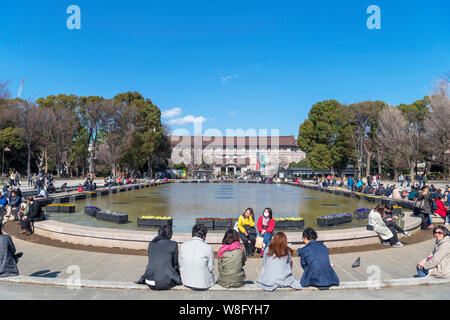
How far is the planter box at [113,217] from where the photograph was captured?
13969mm

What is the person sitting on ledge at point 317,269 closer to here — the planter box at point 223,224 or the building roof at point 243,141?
the planter box at point 223,224

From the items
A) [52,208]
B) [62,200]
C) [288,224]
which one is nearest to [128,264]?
[288,224]

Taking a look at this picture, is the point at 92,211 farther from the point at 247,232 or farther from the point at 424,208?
the point at 424,208

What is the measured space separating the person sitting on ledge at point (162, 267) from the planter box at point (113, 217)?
8.21 metres

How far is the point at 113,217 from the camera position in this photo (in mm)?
14180

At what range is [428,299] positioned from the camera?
223 inches

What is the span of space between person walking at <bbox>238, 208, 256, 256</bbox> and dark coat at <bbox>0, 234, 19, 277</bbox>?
220 inches

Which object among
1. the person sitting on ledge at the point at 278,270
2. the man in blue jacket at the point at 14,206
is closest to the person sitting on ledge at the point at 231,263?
the person sitting on ledge at the point at 278,270

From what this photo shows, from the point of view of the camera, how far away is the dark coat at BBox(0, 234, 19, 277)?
6559 mm

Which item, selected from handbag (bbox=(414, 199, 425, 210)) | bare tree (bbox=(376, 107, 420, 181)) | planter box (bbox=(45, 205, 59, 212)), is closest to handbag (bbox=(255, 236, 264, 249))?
handbag (bbox=(414, 199, 425, 210))

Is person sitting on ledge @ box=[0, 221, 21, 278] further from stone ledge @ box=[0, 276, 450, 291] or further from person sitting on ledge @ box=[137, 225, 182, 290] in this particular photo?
person sitting on ledge @ box=[137, 225, 182, 290]

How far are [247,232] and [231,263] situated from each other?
3.46 meters
